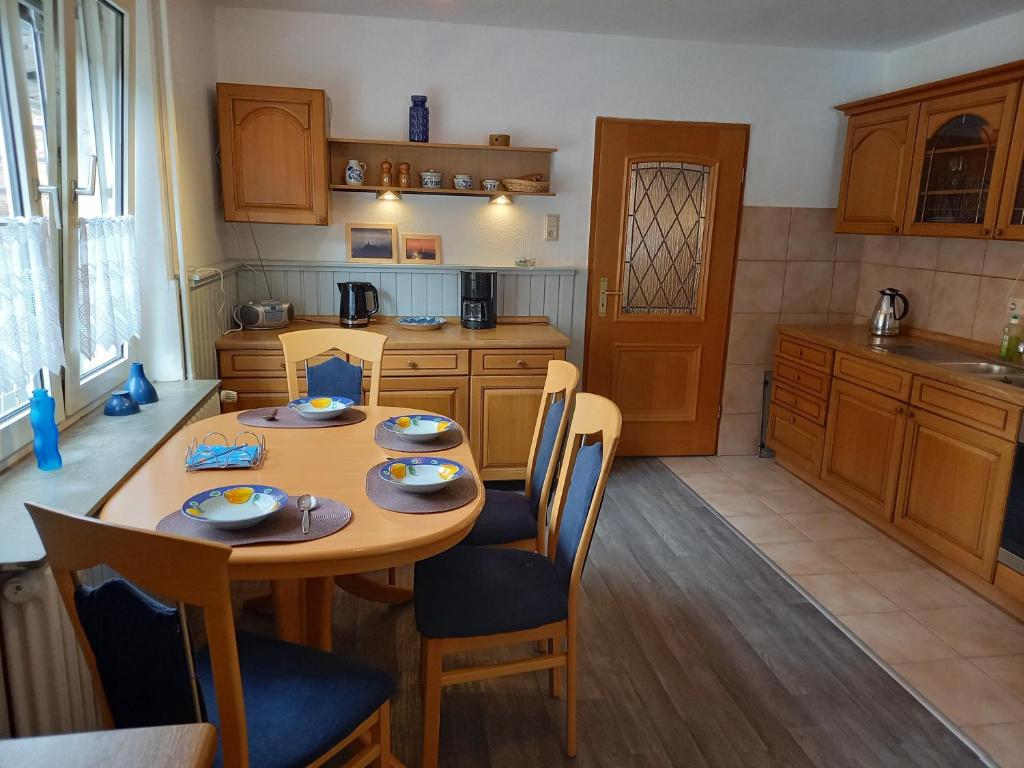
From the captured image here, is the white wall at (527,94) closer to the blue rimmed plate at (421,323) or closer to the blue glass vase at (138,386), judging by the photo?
the blue rimmed plate at (421,323)

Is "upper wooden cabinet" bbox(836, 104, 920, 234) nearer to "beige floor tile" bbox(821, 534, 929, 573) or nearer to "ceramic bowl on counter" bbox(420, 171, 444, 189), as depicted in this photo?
"beige floor tile" bbox(821, 534, 929, 573)

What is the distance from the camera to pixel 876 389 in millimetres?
3314

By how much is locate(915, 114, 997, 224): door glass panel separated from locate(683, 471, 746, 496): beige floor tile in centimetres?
163

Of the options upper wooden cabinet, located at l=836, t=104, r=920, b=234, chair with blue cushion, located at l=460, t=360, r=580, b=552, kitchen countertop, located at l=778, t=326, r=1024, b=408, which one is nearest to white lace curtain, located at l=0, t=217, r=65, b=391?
chair with blue cushion, located at l=460, t=360, r=580, b=552

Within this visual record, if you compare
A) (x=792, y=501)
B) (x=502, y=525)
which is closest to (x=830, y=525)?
(x=792, y=501)

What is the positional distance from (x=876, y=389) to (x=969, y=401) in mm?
543

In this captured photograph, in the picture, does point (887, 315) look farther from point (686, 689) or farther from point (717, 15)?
point (686, 689)

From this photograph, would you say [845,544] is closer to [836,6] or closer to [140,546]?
[836,6]

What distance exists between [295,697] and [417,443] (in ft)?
2.85

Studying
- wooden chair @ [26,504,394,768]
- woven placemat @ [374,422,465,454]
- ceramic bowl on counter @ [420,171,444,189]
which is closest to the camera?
wooden chair @ [26,504,394,768]

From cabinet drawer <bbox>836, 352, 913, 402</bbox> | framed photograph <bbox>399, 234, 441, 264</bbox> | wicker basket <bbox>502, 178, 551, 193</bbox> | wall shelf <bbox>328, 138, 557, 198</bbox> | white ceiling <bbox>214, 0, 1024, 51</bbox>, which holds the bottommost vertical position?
cabinet drawer <bbox>836, 352, 913, 402</bbox>

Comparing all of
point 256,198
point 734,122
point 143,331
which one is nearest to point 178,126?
point 256,198

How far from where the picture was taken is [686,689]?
219 cm

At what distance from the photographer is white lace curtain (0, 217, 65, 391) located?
1.71 metres
